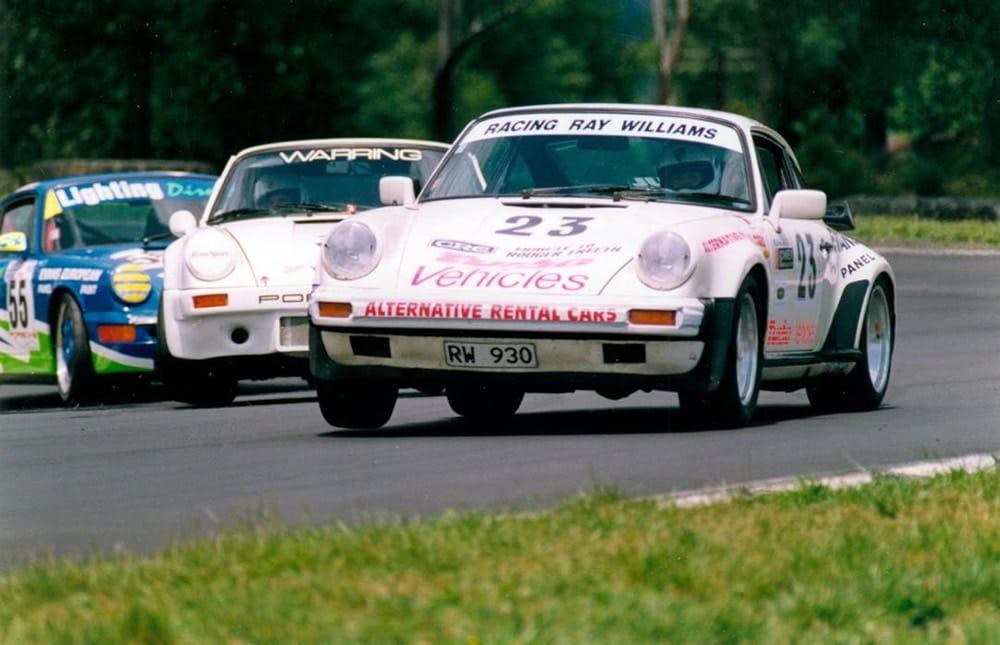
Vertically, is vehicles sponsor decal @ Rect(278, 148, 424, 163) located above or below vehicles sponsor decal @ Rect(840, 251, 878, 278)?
above

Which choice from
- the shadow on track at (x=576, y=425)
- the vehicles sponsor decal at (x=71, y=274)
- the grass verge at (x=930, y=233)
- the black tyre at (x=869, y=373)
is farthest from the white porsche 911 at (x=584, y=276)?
the grass verge at (x=930, y=233)

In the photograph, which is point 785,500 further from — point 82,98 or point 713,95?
point 713,95

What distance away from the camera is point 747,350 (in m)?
10.0

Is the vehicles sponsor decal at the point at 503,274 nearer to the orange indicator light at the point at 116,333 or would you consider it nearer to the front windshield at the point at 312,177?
the front windshield at the point at 312,177

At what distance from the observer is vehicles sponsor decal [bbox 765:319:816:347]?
10328mm

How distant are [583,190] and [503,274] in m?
1.12

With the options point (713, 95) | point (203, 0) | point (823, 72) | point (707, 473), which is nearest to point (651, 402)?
point (707, 473)

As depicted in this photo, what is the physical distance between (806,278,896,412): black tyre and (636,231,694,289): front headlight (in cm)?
247

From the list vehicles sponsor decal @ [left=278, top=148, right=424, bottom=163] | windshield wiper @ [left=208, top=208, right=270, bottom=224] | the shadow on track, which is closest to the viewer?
the shadow on track

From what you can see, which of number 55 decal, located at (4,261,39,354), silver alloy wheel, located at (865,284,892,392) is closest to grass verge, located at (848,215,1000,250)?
number 55 decal, located at (4,261,39,354)

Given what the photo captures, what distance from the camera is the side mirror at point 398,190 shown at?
10766mm

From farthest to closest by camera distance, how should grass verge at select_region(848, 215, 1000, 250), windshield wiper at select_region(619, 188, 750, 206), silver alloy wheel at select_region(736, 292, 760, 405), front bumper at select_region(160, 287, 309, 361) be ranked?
grass verge at select_region(848, 215, 1000, 250) < front bumper at select_region(160, 287, 309, 361) < windshield wiper at select_region(619, 188, 750, 206) < silver alloy wheel at select_region(736, 292, 760, 405)

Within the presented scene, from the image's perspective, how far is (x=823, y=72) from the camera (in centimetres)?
6338

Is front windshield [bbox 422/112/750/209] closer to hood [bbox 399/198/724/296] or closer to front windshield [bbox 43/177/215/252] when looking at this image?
hood [bbox 399/198/724/296]
